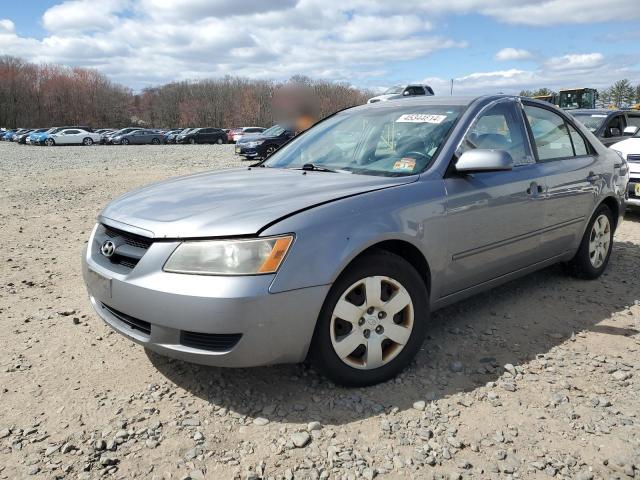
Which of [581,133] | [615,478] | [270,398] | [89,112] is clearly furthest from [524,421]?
[89,112]

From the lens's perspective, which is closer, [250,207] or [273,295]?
[273,295]

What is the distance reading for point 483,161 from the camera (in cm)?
310

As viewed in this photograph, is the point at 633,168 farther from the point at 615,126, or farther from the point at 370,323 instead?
the point at 370,323

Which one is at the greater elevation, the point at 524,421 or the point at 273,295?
the point at 273,295

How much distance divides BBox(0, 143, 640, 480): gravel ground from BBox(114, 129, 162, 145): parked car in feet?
137

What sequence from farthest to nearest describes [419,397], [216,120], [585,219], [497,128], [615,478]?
[216,120] → [585,219] → [497,128] → [419,397] → [615,478]

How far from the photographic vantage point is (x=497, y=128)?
147 inches

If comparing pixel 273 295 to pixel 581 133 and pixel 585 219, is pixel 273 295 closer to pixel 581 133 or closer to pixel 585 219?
pixel 585 219

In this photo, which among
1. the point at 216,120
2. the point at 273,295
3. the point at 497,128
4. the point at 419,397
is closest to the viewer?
the point at 273,295

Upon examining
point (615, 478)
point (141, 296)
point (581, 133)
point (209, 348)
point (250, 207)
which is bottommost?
point (615, 478)

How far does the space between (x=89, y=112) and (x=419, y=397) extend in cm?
8167

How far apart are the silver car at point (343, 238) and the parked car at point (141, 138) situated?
42.2 m

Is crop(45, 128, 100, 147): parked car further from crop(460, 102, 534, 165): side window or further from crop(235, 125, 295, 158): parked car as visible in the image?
crop(460, 102, 534, 165): side window

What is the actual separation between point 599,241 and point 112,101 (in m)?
81.5
